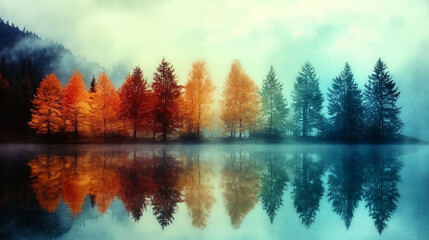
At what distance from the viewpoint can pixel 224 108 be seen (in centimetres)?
6266

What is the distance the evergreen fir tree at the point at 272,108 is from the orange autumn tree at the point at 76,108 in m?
27.5

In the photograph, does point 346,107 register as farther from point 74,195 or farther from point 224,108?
point 74,195

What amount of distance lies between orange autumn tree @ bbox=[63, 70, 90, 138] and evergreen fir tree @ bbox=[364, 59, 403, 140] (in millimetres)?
45400

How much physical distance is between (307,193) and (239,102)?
4590 cm

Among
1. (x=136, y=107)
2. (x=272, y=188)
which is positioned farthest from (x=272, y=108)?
(x=272, y=188)

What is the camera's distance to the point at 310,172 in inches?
994

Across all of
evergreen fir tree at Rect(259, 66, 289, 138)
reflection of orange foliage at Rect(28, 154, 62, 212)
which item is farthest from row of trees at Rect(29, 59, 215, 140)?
reflection of orange foliage at Rect(28, 154, 62, 212)

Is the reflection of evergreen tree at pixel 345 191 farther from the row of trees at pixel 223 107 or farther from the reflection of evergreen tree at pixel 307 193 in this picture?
the row of trees at pixel 223 107

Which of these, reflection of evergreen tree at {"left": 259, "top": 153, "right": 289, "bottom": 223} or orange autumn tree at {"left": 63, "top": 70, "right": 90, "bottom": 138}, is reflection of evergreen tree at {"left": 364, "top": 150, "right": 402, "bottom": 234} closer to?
reflection of evergreen tree at {"left": 259, "top": 153, "right": 289, "bottom": 223}

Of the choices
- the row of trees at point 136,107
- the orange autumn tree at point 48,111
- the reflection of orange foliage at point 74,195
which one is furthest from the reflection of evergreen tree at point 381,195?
the orange autumn tree at point 48,111

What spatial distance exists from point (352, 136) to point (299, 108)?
9.52 metres

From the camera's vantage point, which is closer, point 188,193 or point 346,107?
Result: point 188,193

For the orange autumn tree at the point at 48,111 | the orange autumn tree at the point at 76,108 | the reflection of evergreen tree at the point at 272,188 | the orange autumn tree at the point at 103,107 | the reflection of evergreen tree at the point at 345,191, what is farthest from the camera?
the orange autumn tree at the point at 48,111

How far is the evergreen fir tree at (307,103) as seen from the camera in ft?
218
